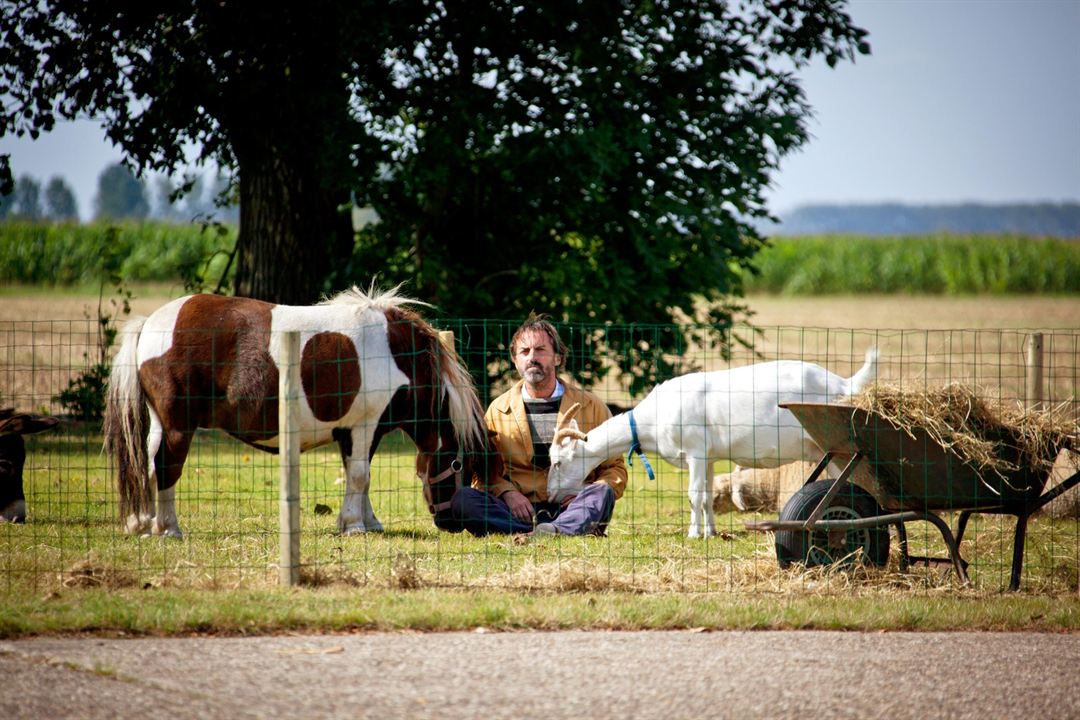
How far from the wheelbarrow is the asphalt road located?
3.57 feet

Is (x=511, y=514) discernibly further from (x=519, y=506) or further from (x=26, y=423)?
(x=26, y=423)

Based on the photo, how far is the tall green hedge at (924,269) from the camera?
1898 inches

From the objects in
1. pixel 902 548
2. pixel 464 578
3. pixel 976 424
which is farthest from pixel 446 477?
pixel 976 424

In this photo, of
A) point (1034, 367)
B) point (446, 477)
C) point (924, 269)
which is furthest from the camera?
point (924, 269)

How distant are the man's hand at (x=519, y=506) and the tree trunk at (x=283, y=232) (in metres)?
7.23

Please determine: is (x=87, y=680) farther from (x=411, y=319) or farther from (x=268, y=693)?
(x=411, y=319)

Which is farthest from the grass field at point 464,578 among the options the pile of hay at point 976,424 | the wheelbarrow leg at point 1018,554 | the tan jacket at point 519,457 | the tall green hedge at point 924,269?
the tall green hedge at point 924,269

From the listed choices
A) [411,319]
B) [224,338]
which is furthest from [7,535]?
[411,319]

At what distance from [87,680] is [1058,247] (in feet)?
170

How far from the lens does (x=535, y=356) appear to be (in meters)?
8.47

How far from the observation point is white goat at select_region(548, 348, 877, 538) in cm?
864

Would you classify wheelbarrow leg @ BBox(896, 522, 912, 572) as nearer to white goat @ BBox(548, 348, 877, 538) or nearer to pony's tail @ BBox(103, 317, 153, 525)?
white goat @ BBox(548, 348, 877, 538)

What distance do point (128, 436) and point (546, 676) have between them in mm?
4169

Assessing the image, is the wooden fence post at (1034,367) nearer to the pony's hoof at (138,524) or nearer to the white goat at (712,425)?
the white goat at (712,425)
